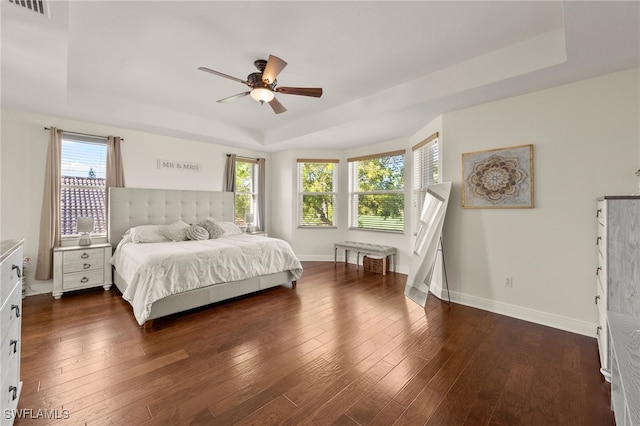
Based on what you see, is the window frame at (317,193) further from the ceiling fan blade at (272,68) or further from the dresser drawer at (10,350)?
the dresser drawer at (10,350)

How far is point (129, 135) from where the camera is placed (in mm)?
4395

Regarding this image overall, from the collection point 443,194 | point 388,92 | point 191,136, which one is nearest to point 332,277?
point 443,194

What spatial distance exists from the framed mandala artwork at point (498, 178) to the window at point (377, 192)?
1791 millimetres

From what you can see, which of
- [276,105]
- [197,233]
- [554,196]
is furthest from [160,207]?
[554,196]

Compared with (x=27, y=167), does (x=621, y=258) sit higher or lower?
lower

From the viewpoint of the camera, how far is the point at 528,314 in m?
2.94

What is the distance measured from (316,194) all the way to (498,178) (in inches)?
144

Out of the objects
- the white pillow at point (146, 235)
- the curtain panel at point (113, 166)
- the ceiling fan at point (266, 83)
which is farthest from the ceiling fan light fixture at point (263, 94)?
the curtain panel at point (113, 166)

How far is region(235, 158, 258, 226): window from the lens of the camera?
5828mm

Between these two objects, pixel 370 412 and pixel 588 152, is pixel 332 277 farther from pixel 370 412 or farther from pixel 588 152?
pixel 588 152

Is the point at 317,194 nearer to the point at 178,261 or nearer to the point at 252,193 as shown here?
the point at 252,193

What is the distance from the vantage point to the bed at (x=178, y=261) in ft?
9.09

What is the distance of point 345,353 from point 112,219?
3.99m

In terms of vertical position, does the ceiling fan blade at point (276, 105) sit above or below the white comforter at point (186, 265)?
above
